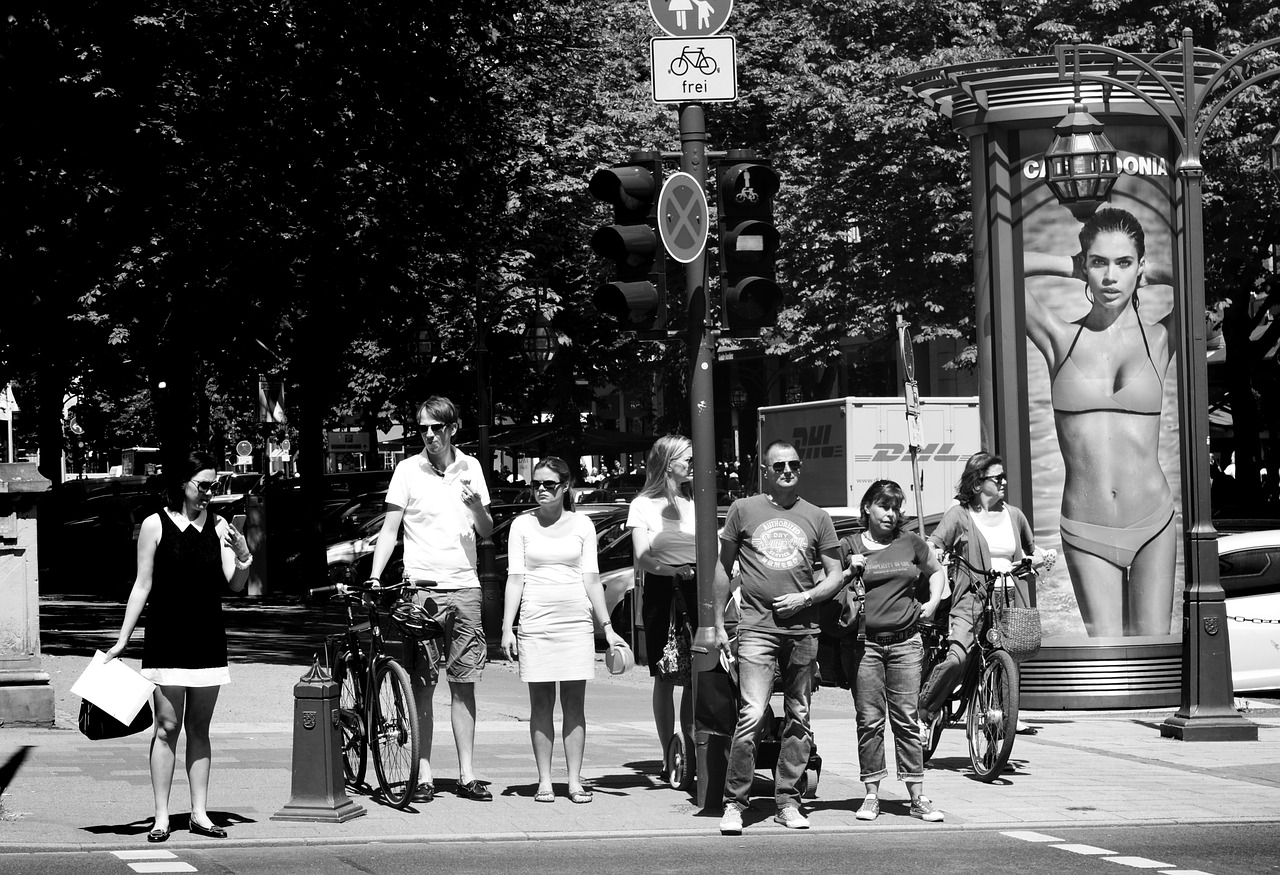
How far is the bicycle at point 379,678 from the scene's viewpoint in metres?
8.81

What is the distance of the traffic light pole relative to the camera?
8.80 m

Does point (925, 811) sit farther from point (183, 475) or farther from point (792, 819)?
point (183, 475)

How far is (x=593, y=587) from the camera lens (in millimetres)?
8992

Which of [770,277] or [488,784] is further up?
[770,277]

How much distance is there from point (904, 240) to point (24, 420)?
25.9 meters

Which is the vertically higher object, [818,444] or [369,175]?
[369,175]

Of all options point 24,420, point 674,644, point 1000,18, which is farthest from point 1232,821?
point 24,420

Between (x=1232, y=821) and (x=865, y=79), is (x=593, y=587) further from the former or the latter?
(x=865, y=79)

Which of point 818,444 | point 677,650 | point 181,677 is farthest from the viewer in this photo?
point 818,444

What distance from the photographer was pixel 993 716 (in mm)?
10070

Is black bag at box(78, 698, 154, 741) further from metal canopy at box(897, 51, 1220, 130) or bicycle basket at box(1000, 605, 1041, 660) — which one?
metal canopy at box(897, 51, 1220, 130)

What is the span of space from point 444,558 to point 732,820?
2.04 m

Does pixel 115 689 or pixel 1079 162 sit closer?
pixel 115 689

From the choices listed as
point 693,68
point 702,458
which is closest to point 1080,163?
point 693,68
